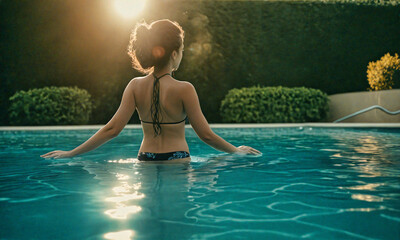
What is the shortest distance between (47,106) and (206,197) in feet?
30.1

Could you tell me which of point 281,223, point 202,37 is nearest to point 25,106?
point 202,37

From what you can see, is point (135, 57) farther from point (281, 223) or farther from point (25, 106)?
point (25, 106)

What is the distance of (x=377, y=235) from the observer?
7.46ft

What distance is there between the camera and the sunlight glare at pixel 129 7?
12.7 metres

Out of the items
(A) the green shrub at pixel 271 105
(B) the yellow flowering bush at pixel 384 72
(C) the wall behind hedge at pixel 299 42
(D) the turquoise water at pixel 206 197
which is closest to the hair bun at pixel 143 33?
(D) the turquoise water at pixel 206 197

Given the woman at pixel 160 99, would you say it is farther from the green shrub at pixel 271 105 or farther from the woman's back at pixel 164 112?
the green shrub at pixel 271 105

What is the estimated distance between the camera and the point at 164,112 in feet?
13.2

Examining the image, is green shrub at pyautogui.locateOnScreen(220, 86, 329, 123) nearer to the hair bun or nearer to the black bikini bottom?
the black bikini bottom

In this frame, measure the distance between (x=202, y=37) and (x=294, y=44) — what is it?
3010 millimetres

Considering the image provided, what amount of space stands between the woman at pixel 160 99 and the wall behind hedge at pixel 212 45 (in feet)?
28.5

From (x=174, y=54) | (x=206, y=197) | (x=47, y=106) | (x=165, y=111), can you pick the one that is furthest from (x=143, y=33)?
(x=47, y=106)

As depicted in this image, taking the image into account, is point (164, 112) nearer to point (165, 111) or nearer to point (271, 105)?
point (165, 111)

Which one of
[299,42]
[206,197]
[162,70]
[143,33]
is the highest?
[299,42]

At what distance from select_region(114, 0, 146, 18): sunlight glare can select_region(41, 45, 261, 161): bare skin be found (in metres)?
9.23
